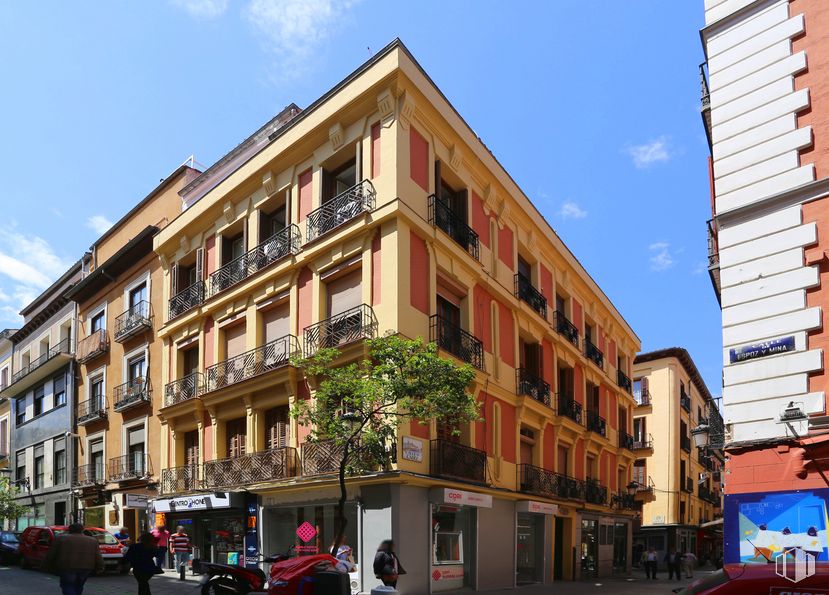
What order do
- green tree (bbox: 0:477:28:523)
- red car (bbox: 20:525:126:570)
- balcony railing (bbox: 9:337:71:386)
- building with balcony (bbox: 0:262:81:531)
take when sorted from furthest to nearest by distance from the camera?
green tree (bbox: 0:477:28:523) → balcony railing (bbox: 9:337:71:386) → building with balcony (bbox: 0:262:81:531) → red car (bbox: 20:525:126:570)

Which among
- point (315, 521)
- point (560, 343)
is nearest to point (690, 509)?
point (560, 343)

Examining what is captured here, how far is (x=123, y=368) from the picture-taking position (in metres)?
29.2

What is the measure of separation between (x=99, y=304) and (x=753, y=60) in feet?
90.0

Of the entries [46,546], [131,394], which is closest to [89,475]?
[131,394]

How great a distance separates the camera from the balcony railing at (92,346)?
101ft

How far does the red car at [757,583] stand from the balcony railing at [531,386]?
57.2 feet

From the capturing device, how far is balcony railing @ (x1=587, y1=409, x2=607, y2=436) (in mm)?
30992

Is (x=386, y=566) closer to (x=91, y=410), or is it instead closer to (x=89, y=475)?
(x=89, y=475)

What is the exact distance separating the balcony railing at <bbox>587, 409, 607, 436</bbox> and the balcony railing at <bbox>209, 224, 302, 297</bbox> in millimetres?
15762

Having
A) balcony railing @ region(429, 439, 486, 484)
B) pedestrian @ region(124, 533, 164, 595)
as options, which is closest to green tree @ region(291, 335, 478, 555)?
balcony railing @ region(429, 439, 486, 484)

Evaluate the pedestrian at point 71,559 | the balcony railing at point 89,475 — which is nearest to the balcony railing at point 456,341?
the pedestrian at point 71,559

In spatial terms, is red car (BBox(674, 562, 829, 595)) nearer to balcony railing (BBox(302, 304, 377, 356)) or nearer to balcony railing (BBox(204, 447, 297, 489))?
balcony railing (BBox(302, 304, 377, 356))

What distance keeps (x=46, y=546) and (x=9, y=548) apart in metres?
3.94

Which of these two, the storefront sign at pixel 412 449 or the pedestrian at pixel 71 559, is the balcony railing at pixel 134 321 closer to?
the storefront sign at pixel 412 449
